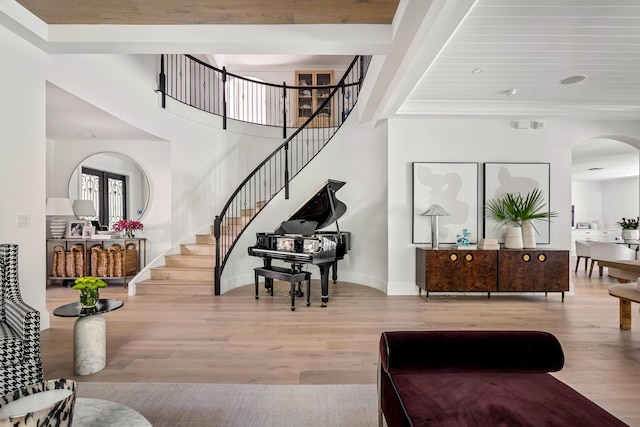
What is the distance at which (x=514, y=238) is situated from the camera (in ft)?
16.8

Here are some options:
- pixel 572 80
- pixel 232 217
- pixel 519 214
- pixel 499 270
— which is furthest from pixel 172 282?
pixel 572 80

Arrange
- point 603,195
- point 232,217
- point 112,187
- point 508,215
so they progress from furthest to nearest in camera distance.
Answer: point 603,195, point 112,187, point 232,217, point 508,215

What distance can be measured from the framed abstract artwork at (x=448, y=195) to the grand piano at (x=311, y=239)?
1245 millimetres

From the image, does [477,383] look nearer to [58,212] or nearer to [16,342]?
[16,342]

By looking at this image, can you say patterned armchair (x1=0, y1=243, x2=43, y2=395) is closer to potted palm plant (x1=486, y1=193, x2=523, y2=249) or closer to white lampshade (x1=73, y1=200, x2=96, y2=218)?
white lampshade (x1=73, y1=200, x2=96, y2=218)

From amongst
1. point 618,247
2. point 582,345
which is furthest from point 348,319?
point 618,247

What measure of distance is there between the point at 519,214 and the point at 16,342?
5.70m

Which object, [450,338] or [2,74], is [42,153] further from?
[450,338]

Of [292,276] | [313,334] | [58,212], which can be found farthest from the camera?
[58,212]

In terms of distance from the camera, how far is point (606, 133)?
5.45 m

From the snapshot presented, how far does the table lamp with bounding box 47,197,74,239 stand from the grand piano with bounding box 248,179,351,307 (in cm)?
315

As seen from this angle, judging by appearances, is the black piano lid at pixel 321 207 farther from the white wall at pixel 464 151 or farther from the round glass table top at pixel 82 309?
the round glass table top at pixel 82 309

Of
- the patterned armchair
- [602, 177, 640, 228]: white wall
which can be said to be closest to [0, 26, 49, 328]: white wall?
the patterned armchair

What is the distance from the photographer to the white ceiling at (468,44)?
2.73m
